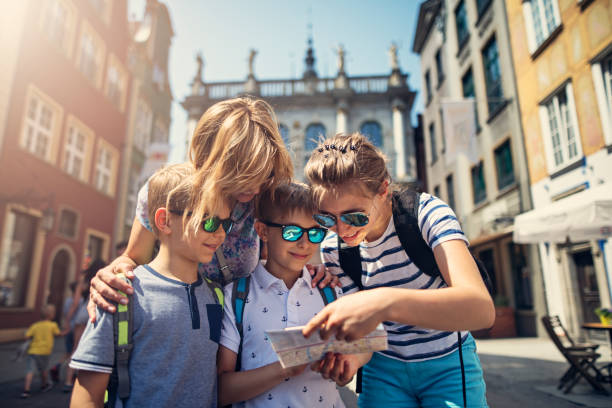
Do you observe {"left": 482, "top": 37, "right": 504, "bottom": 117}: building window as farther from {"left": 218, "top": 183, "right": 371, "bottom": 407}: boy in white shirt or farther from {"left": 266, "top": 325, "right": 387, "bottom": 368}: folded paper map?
{"left": 266, "top": 325, "right": 387, "bottom": 368}: folded paper map

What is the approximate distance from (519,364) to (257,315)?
24.0 ft

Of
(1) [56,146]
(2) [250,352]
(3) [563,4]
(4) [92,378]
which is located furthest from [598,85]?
(1) [56,146]

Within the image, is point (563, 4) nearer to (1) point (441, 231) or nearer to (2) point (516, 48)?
(2) point (516, 48)

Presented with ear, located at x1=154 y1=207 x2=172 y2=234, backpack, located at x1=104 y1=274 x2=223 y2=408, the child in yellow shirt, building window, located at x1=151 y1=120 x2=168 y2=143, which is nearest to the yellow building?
ear, located at x1=154 y1=207 x2=172 y2=234

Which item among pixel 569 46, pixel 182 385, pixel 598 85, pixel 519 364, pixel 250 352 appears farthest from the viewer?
Answer: pixel 569 46

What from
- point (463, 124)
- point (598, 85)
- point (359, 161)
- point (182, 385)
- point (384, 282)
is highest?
point (463, 124)

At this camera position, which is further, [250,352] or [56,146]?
[56,146]

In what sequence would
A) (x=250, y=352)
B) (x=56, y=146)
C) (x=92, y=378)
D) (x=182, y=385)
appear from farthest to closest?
(x=56, y=146) → (x=250, y=352) → (x=182, y=385) → (x=92, y=378)

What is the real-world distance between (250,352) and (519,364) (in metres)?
7.31

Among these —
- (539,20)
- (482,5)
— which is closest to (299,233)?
(539,20)

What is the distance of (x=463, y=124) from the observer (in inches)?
526

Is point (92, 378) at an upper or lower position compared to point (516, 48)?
lower

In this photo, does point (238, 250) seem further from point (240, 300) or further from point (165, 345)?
point (165, 345)

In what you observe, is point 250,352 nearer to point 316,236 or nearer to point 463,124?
point 316,236
